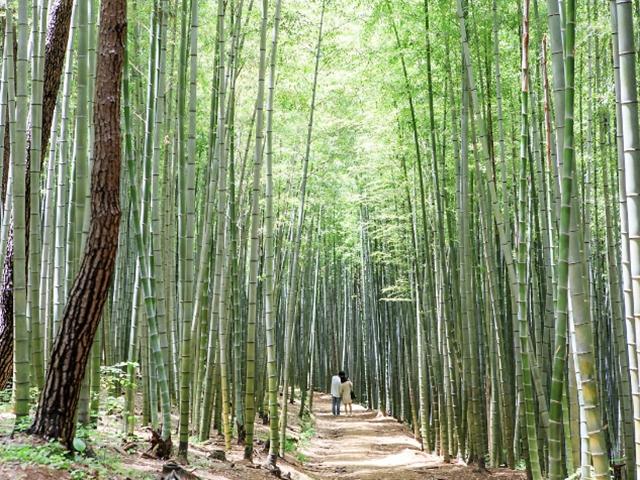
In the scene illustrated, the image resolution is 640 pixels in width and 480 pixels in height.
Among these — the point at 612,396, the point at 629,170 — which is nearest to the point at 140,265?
the point at 629,170

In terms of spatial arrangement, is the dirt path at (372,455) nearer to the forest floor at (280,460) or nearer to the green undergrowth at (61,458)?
the forest floor at (280,460)

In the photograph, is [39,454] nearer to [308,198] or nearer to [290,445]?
[290,445]

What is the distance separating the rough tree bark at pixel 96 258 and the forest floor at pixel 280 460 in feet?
0.67

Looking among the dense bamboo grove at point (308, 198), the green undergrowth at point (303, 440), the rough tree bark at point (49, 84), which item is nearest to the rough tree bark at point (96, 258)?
the dense bamboo grove at point (308, 198)

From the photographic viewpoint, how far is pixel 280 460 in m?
6.22

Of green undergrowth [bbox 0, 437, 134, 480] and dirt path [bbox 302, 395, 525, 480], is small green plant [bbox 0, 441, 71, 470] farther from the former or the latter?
dirt path [bbox 302, 395, 525, 480]

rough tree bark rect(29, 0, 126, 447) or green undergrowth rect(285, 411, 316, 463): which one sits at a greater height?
rough tree bark rect(29, 0, 126, 447)

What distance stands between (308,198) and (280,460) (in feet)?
19.0

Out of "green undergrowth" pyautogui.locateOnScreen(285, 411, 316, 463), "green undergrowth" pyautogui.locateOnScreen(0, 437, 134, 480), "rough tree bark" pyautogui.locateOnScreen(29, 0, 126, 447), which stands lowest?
"green undergrowth" pyautogui.locateOnScreen(285, 411, 316, 463)

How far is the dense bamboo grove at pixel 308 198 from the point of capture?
335 cm

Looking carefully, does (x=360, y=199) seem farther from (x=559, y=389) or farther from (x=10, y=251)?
(x=559, y=389)

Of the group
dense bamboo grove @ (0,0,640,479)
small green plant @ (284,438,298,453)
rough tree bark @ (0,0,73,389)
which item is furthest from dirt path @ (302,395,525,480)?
rough tree bark @ (0,0,73,389)

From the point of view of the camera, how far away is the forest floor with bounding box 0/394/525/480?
3.26 m

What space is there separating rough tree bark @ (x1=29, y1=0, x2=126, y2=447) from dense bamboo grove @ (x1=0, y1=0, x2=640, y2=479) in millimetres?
11
